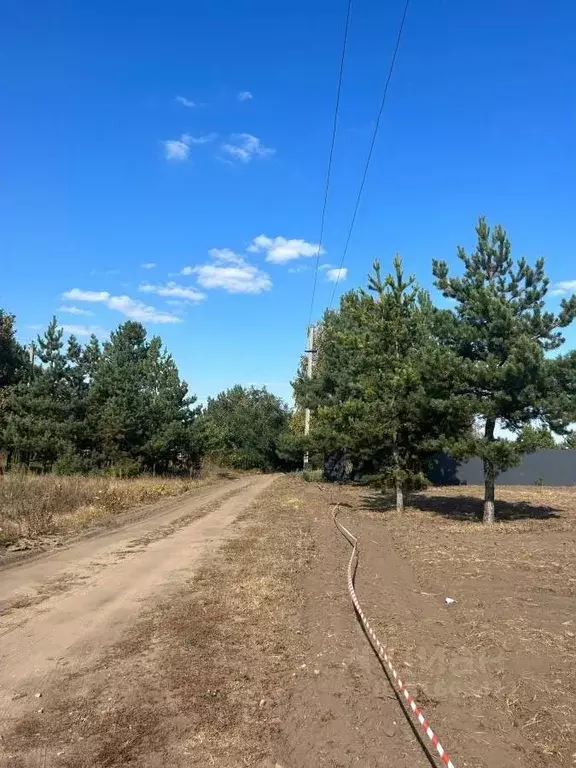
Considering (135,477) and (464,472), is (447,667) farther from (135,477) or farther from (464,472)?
(464,472)

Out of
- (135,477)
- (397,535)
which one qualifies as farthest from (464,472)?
(397,535)

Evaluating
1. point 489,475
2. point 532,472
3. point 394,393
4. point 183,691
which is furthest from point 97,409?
point 183,691

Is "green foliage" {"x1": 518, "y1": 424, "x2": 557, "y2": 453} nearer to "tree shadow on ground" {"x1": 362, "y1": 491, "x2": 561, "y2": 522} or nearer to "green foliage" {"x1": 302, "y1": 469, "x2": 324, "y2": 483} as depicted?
"tree shadow on ground" {"x1": 362, "y1": 491, "x2": 561, "y2": 522}

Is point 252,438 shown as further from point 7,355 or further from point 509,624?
point 509,624

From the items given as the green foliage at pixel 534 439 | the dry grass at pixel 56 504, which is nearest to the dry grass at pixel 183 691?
the dry grass at pixel 56 504

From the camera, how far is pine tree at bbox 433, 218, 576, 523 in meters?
15.7

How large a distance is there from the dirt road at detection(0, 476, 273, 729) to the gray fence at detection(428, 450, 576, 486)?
25514 millimetres

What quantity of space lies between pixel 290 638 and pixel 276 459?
193 feet

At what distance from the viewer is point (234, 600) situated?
8555mm

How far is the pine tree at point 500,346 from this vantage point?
619 inches

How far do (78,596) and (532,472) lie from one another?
3668 centimetres

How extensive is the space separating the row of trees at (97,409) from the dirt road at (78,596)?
699 inches

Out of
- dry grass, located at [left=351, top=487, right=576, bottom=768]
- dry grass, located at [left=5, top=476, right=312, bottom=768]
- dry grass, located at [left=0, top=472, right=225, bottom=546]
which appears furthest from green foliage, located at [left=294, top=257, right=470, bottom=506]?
dry grass, located at [left=5, top=476, right=312, bottom=768]

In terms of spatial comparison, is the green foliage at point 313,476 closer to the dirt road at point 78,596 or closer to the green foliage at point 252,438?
the green foliage at point 252,438
